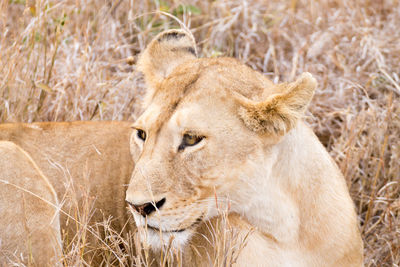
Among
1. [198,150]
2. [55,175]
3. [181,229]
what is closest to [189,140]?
[198,150]

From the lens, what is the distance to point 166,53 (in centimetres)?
291

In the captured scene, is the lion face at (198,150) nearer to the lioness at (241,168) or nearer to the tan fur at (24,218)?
the lioness at (241,168)

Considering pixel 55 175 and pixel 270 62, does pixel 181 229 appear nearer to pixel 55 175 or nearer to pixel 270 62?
pixel 55 175

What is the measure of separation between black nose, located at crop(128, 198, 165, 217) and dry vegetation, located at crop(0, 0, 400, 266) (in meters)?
1.26

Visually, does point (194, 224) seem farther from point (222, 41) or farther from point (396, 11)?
point (396, 11)

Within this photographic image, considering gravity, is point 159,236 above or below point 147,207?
below

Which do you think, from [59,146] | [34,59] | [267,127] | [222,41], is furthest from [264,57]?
[267,127]

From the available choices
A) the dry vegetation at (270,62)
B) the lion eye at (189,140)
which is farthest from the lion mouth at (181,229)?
the dry vegetation at (270,62)

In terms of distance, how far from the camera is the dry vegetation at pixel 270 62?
3.69 meters

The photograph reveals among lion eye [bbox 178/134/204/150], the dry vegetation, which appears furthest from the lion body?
the dry vegetation

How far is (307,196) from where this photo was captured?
8.20 ft

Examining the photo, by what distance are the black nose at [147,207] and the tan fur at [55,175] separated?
0.49 m

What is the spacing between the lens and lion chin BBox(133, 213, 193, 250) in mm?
2213

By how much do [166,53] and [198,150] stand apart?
0.78 metres
